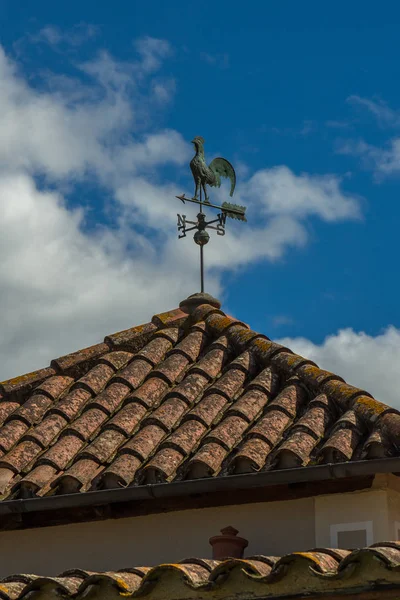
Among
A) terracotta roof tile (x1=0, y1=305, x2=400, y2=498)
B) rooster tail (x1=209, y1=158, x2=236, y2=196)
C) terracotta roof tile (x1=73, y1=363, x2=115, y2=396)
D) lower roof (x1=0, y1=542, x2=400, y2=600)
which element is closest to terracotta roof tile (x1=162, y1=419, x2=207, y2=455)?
terracotta roof tile (x1=0, y1=305, x2=400, y2=498)

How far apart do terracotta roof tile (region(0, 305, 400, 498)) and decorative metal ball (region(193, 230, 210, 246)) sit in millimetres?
580

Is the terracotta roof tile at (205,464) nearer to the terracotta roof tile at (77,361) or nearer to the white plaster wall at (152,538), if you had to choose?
the white plaster wall at (152,538)

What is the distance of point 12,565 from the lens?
8.20m

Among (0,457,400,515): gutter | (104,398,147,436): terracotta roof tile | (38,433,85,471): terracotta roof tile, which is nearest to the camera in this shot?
(0,457,400,515): gutter

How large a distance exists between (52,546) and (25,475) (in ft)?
1.79

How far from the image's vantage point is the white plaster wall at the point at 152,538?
751 cm

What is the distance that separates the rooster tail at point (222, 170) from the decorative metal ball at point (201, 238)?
0.53m

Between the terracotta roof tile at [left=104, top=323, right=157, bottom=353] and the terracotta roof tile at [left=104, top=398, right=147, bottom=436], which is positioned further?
the terracotta roof tile at [left=104, top=323, right=157, bottom=353]

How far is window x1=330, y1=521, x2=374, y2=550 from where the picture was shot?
23.9 ft

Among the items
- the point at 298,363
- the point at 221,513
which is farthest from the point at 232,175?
the point at 221,513

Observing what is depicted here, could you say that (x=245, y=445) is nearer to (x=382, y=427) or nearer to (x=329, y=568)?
(x=382, y=427)

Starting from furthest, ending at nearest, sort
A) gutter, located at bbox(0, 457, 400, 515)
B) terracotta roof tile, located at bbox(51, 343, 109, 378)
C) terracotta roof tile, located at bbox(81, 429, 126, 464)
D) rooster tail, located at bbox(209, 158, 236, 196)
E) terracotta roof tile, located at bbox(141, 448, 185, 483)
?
1. rooster tail, located at bbox(209, 158, 236, 196)
2. terracotta roof tile, located at bbox(51, 343, 109, 378)
3. terracotta roof tile, located at bbox(81, 429, 126, 464)
4. terracotta roof tile, located at bbox(141, 448, 185, 483)
5. gutter, located at bbox(0, 457, 400, 515)

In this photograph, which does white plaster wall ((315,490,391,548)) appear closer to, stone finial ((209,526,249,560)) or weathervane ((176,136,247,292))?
stone finial ((209,526,249,560))

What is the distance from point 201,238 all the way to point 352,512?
3.65 metres
